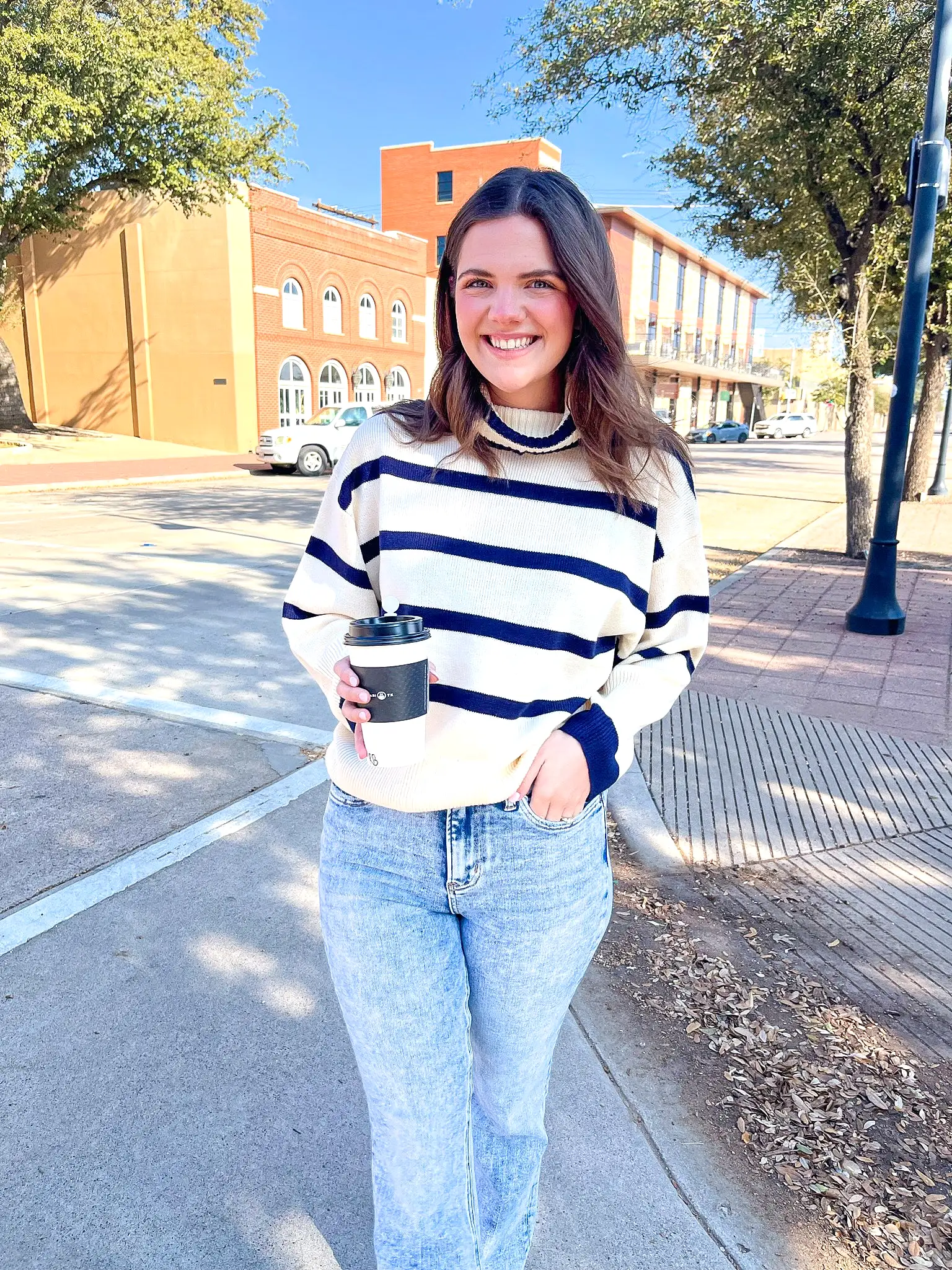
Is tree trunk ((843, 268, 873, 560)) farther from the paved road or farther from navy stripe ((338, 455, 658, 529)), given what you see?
navy stripe ((338, 455, 658, 529))

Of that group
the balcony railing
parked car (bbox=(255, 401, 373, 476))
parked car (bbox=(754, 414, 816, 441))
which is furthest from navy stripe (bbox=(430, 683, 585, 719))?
parked car (bbox=(754, 414, 816, 441))

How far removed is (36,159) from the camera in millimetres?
22281

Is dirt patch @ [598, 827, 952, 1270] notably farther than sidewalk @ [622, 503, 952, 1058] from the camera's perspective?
No

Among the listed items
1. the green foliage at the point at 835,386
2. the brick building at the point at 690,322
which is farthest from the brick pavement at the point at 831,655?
the brick building at the point at 690,322

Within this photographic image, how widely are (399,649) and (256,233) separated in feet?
102

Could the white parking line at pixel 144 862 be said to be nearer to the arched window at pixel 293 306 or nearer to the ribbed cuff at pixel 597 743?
the ribbed cuff at pixel 597 743

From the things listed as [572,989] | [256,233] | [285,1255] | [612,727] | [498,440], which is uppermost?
A: [256,233]

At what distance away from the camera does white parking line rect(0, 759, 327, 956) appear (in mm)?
3039

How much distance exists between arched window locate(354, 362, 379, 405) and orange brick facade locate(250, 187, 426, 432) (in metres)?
0.05

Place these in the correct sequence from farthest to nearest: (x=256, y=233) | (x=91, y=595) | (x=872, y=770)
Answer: (x=256, y=233)
(x=91, y=595)
(x=872, y=770)

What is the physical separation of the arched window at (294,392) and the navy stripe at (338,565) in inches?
1213

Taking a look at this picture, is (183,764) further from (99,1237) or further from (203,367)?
(203,367)

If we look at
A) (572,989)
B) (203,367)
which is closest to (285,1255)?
(572,989)

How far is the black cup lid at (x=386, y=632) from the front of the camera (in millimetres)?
1301
